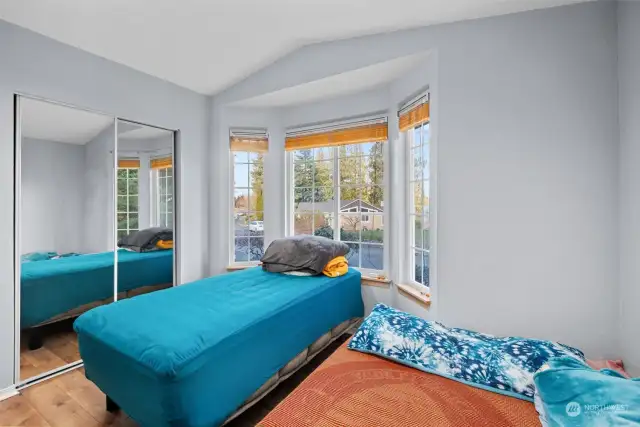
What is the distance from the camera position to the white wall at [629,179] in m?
1.47

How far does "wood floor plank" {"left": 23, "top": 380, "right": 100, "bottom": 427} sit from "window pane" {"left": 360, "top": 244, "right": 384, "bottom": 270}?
2.30 meters

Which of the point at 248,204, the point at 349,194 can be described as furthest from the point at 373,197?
the point at 248,204

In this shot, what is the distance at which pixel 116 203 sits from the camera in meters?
2.52

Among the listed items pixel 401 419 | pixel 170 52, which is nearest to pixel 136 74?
pixel 170 52

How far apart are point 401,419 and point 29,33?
3.15m

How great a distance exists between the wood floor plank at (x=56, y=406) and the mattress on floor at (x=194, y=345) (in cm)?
24

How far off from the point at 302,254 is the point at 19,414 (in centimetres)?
204

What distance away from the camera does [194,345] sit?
1394 millimetres

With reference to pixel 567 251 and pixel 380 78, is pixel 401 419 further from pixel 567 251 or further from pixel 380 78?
pixel 380 78

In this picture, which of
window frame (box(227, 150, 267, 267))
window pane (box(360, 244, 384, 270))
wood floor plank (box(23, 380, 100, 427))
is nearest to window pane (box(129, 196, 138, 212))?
window frame (box(227, 150, 267, 267))

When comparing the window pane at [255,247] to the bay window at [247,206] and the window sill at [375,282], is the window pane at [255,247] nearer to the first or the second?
the bay window at [247,206]

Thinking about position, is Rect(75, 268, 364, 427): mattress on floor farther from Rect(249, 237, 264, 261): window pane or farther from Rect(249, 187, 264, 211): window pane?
Rect(249, 187, 264, 211): window pane

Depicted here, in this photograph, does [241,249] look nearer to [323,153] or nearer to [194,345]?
[323,153]

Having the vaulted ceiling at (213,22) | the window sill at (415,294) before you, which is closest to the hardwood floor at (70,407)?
the window sill at (415,294)
